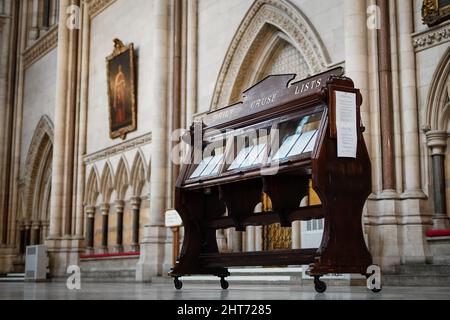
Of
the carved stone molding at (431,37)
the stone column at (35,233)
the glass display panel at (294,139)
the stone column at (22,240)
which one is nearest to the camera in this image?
the glass display panel at (294,139)

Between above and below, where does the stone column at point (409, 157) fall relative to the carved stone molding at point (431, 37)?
below

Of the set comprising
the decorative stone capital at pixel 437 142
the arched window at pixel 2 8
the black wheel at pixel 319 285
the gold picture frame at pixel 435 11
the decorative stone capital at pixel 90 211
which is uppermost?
the arched window at pixel 2 8

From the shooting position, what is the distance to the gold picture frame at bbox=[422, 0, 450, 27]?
9.37 metres

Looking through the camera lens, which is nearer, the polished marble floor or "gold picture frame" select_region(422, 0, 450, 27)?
the polished marble floor

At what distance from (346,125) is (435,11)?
411 cm

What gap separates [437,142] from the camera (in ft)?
31.2

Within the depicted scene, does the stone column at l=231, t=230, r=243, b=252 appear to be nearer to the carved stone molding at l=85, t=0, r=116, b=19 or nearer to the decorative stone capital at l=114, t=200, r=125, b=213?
the decorative stone capital at l=114, t=200, r=125, b=213

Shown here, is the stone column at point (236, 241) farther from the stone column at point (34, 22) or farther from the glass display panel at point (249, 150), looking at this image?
the stone column at point (34, 22)

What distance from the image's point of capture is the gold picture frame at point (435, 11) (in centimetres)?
937

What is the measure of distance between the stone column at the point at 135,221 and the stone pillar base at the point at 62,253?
293 centimetres

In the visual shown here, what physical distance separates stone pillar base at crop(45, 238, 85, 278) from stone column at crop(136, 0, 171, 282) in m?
5.31

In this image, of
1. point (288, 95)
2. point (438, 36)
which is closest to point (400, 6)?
point (438, 36)

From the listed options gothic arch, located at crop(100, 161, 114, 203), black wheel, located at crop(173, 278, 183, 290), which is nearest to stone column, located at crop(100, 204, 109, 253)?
gothic arch, located at crop(100, 161, 114, 203)

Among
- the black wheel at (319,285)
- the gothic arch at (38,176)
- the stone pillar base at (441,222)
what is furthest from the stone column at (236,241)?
the gothic arch at (38,176)
